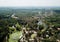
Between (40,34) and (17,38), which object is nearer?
(17,38)

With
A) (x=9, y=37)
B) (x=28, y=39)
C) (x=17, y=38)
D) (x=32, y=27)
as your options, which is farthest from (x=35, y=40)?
(x=32, y=27)

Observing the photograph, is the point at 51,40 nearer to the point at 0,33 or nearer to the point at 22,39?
the point at 22,39

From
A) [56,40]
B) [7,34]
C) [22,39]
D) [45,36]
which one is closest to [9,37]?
[7,34]

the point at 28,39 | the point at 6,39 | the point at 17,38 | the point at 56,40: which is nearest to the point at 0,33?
the point at 6,39

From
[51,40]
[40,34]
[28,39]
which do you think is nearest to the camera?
[51,40]

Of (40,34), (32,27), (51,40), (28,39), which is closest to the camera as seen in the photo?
(51,40)

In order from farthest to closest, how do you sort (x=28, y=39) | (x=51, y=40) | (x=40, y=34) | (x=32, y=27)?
(x=32, y=27)
(x=40, y=34)
(x=28, y=39)
(x=51, y=40)

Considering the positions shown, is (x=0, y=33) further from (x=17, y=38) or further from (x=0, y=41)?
(x=17, y=38)

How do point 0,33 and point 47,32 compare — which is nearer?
point 0,33
